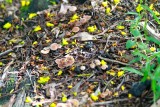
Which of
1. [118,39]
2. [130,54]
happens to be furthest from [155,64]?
[118,39]

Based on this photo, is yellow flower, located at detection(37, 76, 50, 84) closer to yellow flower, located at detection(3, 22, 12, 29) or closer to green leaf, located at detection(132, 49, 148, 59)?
green leaf, located at detection(132, 49, 148, 59)

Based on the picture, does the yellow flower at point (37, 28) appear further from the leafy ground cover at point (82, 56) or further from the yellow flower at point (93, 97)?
the yellow flower at point (93, 97)

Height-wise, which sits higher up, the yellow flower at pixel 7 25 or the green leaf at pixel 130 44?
the green leaf at pixel 130 44

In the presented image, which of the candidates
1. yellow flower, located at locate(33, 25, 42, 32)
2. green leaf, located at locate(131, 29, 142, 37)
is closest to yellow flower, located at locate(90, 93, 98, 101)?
green leaf, located at locate(131, 29, 142, 37)

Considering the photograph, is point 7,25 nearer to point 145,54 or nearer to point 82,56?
point 82,56

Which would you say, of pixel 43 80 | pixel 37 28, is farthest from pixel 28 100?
pixel 37 28

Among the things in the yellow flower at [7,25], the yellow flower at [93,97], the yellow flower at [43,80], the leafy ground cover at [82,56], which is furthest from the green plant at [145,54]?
the yellow flower at [7,25]

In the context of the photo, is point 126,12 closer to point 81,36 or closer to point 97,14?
point 97,14
